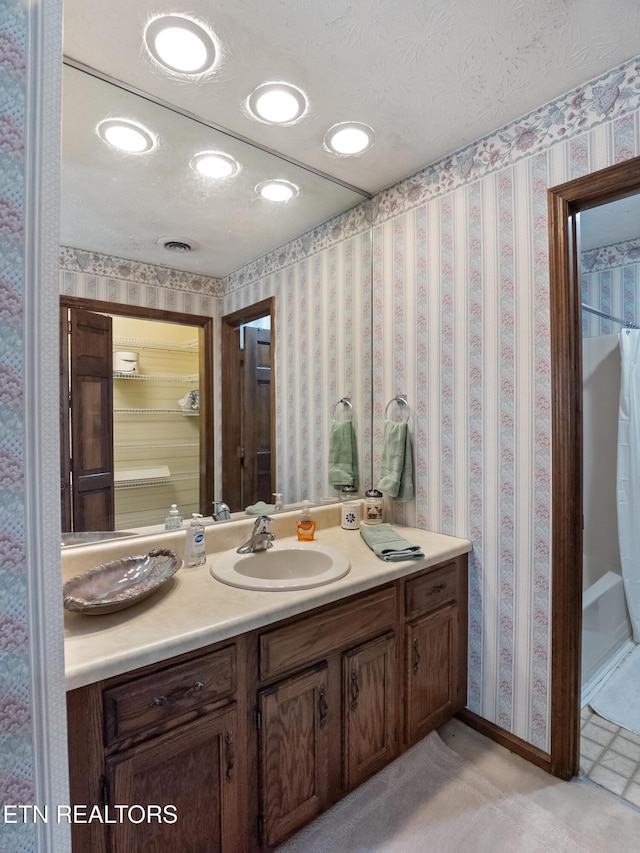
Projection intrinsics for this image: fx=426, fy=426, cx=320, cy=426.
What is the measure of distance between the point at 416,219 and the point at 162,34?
1178mm

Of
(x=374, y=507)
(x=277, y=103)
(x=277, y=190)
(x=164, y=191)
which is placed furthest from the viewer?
(x=374, y=507)

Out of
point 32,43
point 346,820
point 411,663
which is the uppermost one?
point 32,43

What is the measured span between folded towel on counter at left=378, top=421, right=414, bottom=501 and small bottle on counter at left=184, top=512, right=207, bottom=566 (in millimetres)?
865

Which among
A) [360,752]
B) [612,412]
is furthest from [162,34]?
[612,412]

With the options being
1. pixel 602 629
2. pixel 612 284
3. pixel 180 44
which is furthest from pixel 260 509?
pixel 612 284

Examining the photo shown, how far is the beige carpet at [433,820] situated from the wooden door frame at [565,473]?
262 millimetres

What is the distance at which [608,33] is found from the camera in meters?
1.25

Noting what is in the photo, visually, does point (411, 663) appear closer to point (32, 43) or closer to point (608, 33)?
point (32, 43)

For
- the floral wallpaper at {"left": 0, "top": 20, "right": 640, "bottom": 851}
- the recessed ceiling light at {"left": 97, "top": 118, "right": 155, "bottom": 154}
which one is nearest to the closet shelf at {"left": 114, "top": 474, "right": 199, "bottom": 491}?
the floral wallpaper at {"left": 0, "top": 20, "right": 640, "bottom": 851}

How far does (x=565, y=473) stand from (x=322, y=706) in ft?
3.72

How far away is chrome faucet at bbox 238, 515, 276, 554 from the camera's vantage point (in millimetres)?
1619

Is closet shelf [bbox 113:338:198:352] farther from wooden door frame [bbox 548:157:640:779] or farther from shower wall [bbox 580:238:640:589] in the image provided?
shower wall [bbox 580:238:640:589]

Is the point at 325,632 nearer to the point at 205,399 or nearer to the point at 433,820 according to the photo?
the point at 433,820

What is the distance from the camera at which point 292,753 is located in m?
1.25
